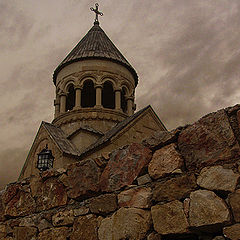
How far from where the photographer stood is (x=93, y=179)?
3.36m

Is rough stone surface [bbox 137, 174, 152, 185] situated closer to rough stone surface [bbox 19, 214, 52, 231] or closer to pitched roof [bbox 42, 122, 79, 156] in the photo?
rough stone surface [bbox 19, 214, 52, 231]

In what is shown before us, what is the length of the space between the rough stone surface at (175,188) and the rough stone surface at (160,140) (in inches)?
14.0

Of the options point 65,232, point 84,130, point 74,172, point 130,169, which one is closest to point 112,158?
point 130,169

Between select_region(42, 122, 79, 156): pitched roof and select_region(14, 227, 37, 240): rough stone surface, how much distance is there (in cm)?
837

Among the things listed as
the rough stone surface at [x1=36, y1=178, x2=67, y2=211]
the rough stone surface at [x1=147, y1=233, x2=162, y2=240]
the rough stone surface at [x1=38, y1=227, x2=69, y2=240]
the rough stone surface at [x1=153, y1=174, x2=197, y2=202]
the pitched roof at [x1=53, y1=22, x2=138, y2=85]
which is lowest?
the rough stone surface at [x1=147, y1=233, x2=162, y2=240]

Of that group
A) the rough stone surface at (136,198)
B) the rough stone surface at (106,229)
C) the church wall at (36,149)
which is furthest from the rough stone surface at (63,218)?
the church wall at (36,149)

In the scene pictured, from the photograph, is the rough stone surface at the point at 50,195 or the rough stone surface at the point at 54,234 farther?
the rough stone surface at the point at 50,195

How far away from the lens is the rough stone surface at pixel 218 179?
7.75 ft

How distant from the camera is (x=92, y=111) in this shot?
15.0m

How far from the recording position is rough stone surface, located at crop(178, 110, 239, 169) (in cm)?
248

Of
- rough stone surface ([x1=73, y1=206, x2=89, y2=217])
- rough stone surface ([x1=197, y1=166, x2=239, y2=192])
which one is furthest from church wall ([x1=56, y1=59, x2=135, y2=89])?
rough stone surface ([x1=197, y1=166, x2=239, y2=192])

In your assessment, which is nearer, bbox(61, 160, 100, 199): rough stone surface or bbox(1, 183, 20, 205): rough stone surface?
bbox(61, 160, 100, 199): rough stone surface

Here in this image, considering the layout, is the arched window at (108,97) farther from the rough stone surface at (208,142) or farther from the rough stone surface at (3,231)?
the rough stone surface at (208,142)

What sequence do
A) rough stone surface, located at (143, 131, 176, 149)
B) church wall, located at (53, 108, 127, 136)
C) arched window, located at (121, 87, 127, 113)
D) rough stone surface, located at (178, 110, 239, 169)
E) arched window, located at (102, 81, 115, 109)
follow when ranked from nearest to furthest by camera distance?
rough stone surface, located at (178, 110, 239, 169), rough stone surface, located at (143, 131, 176, 149), church wall, located at (53, 108, 127, 136), arched window, located at (121, 87, 127, 113), arched window, located at (102, 81, 115, 109)
